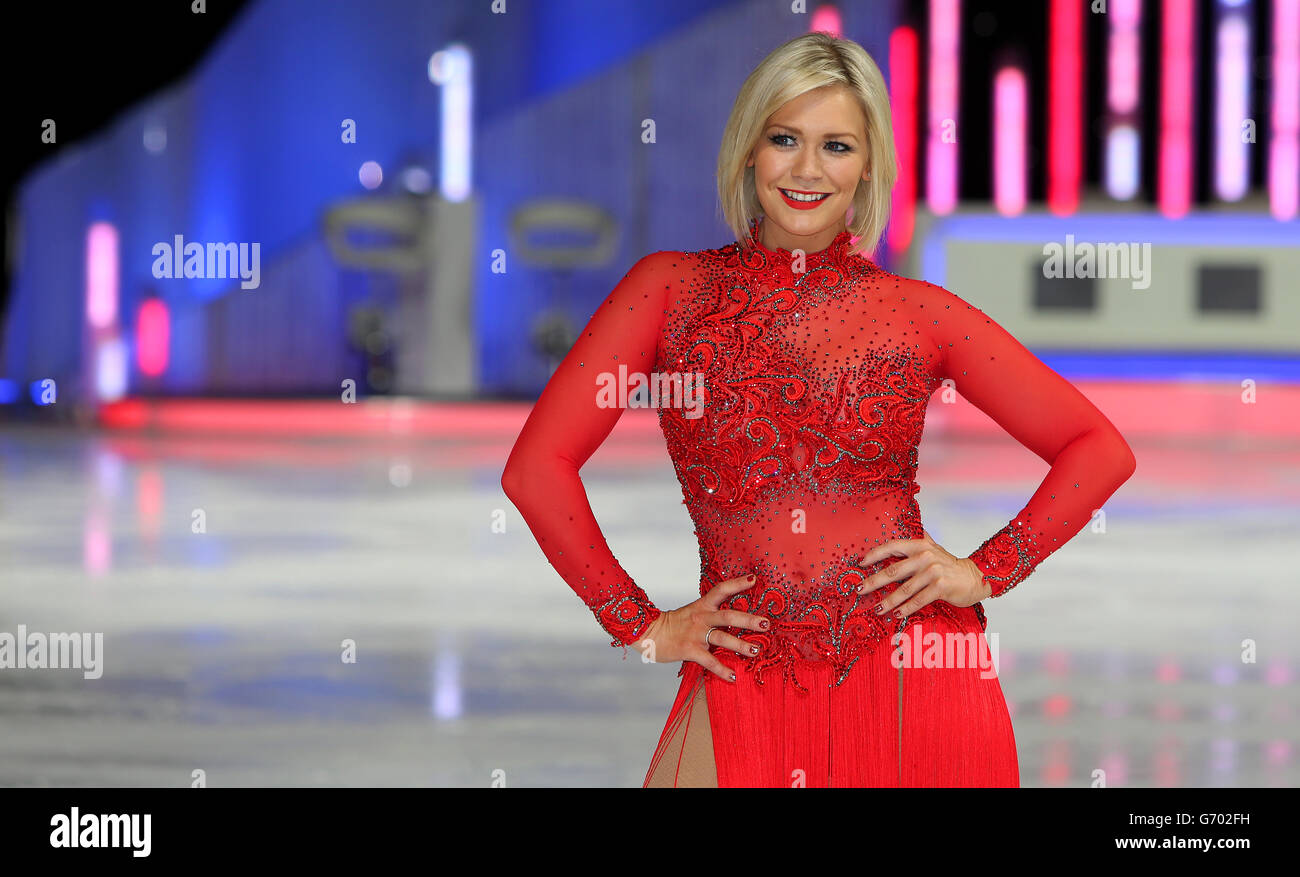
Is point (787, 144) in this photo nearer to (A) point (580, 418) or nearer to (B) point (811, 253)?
(B) point (811, 253)

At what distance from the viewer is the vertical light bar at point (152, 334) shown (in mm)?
18328

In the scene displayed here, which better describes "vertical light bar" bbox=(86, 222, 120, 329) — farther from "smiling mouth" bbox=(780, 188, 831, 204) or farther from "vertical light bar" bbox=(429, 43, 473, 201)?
"smiling mouth" bbox=(780, 188, 831, 204)

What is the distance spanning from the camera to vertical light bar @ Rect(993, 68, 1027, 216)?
45.5ft

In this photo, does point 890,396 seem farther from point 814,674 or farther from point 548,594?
point 548,594

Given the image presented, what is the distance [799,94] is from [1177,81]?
519 inches

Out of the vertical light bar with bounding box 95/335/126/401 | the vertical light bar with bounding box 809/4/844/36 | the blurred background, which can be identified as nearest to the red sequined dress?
the blurred background

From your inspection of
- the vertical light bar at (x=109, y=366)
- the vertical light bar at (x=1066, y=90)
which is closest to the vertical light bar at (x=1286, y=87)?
the vertical light bar at (x=1066, y=90)

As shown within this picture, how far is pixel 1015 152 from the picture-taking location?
556 inches

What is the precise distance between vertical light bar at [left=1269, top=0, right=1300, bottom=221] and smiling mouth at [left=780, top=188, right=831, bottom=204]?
1337cm

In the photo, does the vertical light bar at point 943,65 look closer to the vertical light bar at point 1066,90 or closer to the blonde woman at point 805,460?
the vertical light bar at point 1066,90

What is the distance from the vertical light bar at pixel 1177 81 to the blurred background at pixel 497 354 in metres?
0.03

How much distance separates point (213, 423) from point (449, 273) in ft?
9.19

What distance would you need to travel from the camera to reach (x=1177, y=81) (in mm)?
13789

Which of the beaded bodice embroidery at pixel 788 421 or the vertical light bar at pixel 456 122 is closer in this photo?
the beaded bodice embroidery at pixel 788 421
